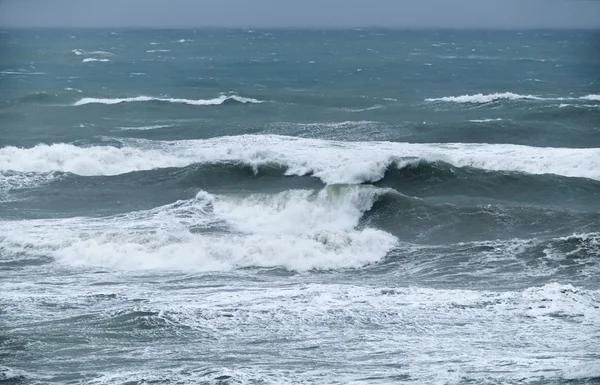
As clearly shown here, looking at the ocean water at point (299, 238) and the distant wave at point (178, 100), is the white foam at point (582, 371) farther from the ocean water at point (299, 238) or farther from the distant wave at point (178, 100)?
the distant wave at point (178, 100)

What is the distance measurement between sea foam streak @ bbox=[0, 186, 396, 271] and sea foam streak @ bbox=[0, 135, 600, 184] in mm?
4376

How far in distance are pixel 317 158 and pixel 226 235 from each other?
29.6ft

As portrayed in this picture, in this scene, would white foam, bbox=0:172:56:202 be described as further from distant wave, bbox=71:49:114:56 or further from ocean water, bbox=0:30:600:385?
distant wave, bbox=71:49:114:56

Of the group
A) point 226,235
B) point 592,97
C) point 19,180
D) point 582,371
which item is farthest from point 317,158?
point 592,97

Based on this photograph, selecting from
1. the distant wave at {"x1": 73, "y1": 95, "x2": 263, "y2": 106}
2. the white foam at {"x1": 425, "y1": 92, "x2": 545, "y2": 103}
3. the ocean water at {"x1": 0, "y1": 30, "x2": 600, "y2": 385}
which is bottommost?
the ocean water at {"x1": 0, "y1": 30, "x2": 600, "y2": 385}

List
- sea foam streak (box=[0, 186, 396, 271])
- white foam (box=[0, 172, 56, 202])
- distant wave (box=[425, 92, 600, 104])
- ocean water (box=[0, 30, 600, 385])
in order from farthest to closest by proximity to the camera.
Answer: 1. distant wave (box=[425, 92, 600, 104])
2. white foam (box=[0, 172, 56, 202])
3. sea foam streak (box=[0, 186, 396, 271])
4. ocean water (box=[0, 30, 600, 385])

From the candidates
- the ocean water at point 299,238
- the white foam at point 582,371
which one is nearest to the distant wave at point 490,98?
the ocean water at point 299,238

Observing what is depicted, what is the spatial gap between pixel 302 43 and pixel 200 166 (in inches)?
2871

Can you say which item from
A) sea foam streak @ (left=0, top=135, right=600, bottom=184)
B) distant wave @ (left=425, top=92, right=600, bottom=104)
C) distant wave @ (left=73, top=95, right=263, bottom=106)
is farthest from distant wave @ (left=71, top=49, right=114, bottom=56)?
sea foam streak @ (left=0, top=135, right=600, bottom=184)

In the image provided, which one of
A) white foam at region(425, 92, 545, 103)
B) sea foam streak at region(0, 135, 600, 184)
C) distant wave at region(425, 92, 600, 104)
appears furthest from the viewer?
white foam at region(425, 92, 545, 103)

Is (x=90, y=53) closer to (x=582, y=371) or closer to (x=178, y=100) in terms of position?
(x=178, y=100)

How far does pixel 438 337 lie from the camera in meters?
14.3

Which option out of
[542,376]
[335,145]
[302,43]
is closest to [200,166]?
[335,145]

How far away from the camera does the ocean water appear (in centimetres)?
1359
